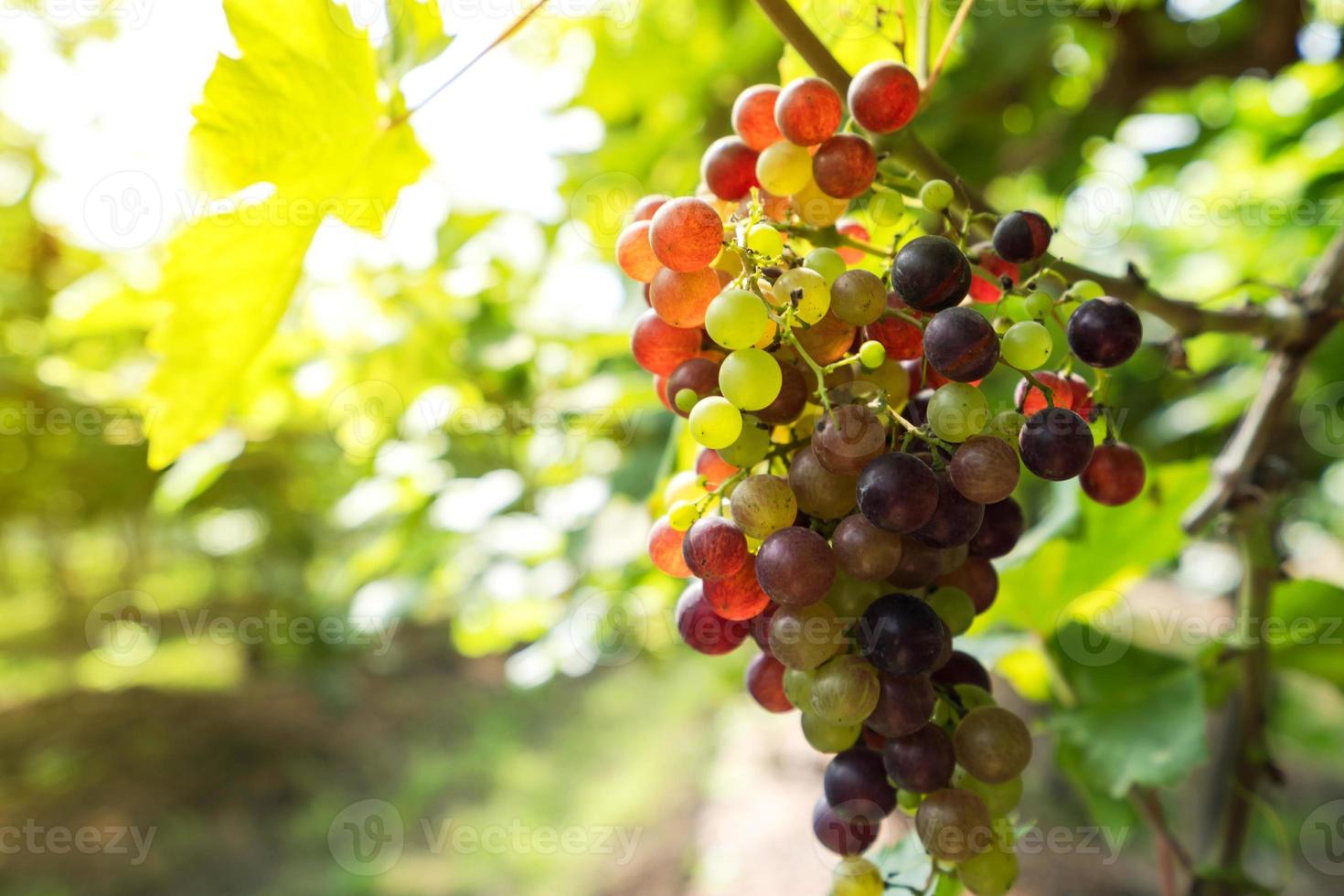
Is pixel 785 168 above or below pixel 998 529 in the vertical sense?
above

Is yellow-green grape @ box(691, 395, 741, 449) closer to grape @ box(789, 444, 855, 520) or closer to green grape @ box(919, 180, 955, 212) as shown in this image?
grape @ box(789, 444, 855, 520)

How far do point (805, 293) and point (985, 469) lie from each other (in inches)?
4.5

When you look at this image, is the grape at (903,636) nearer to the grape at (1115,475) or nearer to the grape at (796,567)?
the grape at (796,567)

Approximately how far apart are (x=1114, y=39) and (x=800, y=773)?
1.86 metres

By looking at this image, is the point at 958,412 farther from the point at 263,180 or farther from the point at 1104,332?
the point at 263,180

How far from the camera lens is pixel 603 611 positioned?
42.3 inches

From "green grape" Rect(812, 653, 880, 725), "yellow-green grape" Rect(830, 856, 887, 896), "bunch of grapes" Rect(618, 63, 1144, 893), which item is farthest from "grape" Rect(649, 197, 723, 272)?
"yellow-green grape" Rect(830, 856, 887, 896)

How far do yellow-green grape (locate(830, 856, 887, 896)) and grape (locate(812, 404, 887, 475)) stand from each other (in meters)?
0.23

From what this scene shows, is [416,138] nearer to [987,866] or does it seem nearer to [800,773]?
[987,866]

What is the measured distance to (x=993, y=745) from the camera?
43 centimetres

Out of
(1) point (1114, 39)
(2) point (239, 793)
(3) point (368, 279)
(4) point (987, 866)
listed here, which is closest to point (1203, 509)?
(4) point (987, 866)

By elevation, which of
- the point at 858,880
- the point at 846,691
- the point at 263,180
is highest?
the point at 263,180

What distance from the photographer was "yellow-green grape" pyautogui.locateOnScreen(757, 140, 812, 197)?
44 cm

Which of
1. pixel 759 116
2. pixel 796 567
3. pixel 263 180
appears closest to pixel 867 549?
pixel 796 567
